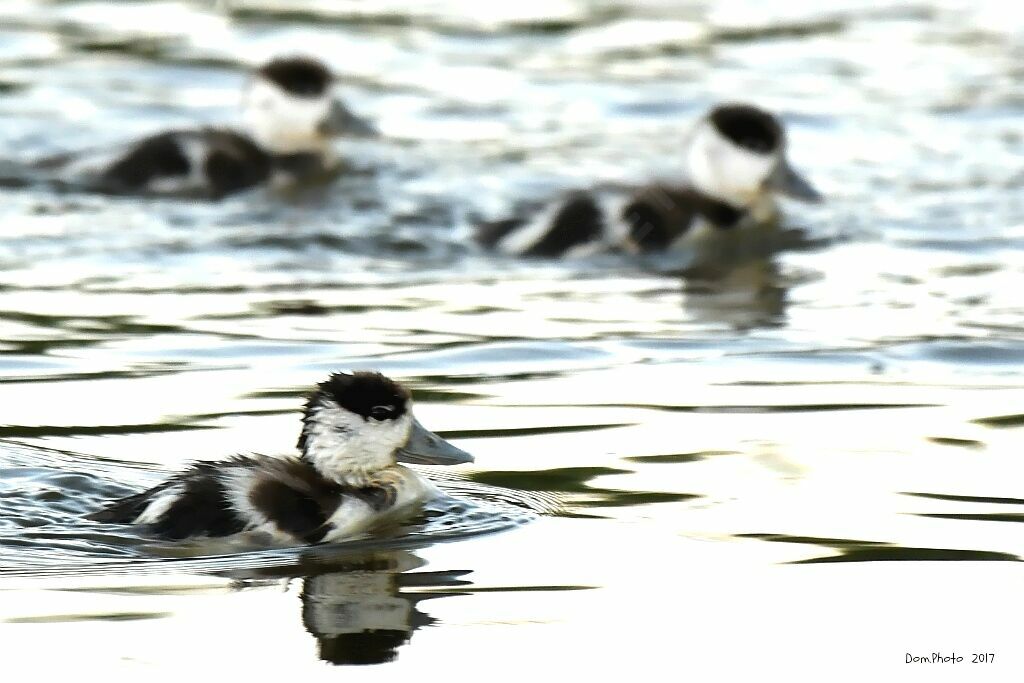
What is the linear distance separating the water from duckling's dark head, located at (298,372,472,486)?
15cm

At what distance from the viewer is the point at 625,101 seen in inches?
432

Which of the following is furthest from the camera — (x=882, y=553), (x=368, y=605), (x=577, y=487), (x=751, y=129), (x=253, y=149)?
(x=253, y=149)

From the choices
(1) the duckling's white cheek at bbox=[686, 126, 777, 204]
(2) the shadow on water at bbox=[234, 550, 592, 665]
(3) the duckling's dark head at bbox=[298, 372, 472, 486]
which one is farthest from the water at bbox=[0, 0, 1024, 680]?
(1) the duckling's white cheek at bbox=[686, 126, 777, 204]

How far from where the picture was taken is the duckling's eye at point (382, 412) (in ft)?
13.9

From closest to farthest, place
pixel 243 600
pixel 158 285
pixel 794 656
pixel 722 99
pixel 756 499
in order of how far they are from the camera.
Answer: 1. pixel 794 656
2. pixel 243 600
3. pixel 756 499
4. pixel 158 285
5. pixel 722 99

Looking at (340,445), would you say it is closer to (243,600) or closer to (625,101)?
(243,600)

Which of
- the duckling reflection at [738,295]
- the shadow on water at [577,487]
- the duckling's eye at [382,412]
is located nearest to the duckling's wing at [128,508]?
the duckling's eye at [382,412]

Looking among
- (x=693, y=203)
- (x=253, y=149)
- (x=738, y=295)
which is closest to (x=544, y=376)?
(x=738, y=295)

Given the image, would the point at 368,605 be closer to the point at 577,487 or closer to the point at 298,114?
the point at 577,487

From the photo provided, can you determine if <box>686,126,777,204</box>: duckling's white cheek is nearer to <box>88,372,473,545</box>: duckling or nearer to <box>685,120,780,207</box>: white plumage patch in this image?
<box>685,120,780,207</box>: white plumage patch

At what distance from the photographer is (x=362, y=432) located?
13.9 ft

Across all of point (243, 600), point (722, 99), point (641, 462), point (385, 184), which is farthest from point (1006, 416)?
point (722, 99)

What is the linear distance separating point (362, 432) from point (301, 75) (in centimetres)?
552

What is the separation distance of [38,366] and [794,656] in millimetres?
2741
